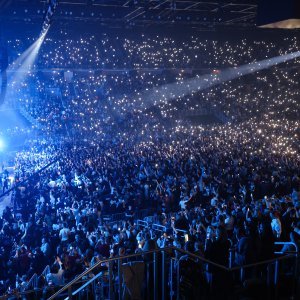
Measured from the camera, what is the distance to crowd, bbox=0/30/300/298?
6.95 m

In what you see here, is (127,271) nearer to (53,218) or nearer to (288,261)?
(288,261)

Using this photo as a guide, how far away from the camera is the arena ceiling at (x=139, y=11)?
1966 centimetres

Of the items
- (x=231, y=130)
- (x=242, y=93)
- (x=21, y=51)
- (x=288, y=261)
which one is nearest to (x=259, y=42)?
(x=242, y=93)

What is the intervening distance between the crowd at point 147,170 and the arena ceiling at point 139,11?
618cm

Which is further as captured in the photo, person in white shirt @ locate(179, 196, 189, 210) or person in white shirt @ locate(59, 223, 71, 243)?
person in white shirt @ locate(179, 196, 189, 210)

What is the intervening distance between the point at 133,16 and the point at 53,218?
1790 centimetres

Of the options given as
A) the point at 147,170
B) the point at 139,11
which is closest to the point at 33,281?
the point at 147,170

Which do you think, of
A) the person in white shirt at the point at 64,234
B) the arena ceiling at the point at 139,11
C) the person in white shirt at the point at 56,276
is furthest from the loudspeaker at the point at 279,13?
the arena ceiling at the point at 139,11

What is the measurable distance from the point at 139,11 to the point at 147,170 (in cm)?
1296

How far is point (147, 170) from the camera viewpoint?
13.7 m

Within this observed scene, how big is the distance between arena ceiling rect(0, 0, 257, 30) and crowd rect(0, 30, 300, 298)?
618 cm

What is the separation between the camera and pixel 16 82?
97.3 ft

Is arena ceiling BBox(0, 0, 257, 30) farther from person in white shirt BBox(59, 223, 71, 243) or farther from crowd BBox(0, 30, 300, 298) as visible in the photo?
person in white shirt BBox(59, 223, 71, 243)

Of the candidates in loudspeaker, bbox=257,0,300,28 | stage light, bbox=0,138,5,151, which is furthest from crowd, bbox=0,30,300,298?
loudspeaker, bbox=257,0,300,28
